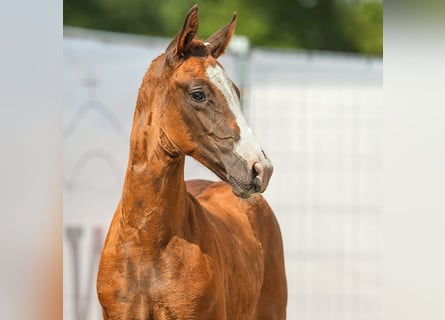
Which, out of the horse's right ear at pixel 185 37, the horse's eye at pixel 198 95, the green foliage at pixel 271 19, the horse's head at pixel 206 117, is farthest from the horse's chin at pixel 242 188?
the green foliage at pixel 271 19

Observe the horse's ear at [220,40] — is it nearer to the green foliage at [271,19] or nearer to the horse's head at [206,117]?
the horse's head at [206,117]

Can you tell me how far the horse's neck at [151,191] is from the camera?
2502 millimetres

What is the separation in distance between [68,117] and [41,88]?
3170 mm

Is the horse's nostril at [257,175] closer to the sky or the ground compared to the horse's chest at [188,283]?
closer to the sky

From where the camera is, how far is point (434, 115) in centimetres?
109

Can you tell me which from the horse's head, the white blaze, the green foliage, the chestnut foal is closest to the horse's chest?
the chestnut foal

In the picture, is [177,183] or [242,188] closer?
[242,188]

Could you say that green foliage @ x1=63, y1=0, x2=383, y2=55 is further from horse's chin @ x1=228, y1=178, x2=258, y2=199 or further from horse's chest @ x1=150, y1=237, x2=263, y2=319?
horse's chin @ x1=228, y1=178, x2=258, y2=199

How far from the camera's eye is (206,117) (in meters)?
2.36

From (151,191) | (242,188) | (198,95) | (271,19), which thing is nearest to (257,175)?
(242,188)

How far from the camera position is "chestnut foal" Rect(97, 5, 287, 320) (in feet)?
7.67

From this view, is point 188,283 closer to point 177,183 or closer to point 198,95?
point 177,183

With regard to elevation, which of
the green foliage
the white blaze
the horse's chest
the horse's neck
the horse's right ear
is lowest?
the horse's chest

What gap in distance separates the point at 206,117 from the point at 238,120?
0.10 meters
